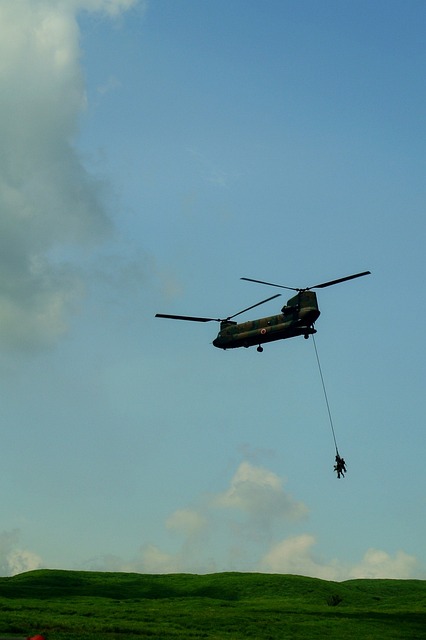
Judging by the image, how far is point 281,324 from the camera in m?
63.2

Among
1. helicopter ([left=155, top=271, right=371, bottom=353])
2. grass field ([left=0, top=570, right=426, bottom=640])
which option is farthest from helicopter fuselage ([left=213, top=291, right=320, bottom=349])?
grass field ([left=0, top=570, right=426, bottom=640])

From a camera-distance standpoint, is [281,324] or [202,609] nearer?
[281,324]

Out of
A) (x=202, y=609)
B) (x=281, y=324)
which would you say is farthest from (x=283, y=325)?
(x=202, y=609)

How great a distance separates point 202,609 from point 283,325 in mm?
34277

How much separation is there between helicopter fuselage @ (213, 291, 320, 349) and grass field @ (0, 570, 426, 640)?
77.3 ft

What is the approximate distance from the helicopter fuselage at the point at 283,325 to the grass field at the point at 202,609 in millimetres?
23547

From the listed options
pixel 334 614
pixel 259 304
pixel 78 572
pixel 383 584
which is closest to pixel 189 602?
pixel 334 614

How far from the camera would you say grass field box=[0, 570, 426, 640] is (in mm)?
59906

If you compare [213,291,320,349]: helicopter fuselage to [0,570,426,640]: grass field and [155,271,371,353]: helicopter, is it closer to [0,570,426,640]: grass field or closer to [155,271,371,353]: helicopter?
[155,271,371,353]: helicopter

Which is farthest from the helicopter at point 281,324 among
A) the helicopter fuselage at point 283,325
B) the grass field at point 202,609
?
the grass field at point 202,609

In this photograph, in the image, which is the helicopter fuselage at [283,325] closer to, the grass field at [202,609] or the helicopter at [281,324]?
the helicopter at [281,324]

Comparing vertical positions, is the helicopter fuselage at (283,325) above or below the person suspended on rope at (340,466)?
above

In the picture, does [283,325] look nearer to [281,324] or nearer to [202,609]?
[281,324]

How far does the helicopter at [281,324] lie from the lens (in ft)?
202
